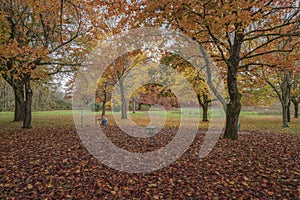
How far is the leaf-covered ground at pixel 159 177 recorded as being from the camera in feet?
14.0

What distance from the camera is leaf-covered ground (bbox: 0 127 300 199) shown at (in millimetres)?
4270

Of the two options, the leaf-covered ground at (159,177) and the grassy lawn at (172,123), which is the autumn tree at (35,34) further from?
the leaf-covered ground at (159,177)

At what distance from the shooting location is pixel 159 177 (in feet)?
16.9

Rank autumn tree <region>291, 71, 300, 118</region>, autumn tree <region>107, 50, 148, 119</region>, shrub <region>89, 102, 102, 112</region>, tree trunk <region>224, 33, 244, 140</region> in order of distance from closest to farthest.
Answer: tree trunk <region>224, 33, 244, 140</region> < autumn tree <region>107, 50, 148, 119</region> < autumn tree <region>291, 71, 300, 118</region> < shrub <region>89, 102, 102, 112</region>

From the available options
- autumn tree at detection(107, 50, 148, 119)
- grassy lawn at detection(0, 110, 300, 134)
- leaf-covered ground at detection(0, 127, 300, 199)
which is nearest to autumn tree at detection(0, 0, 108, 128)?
grassy lawn at detection(0, 110, 300, 134)

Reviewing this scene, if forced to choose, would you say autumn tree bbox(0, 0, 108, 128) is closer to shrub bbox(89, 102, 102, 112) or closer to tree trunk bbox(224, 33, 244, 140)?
tree trunk bbox(224, 33, 244, 140)

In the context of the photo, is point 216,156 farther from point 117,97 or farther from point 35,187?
point 117,97

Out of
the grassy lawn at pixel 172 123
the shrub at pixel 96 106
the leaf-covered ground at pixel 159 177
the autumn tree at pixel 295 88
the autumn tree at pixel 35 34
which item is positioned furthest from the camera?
the shrub at pixel 96 106

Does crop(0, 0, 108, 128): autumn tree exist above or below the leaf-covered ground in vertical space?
above

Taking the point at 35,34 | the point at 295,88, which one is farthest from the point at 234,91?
the point at 295,88

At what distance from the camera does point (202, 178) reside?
507cm

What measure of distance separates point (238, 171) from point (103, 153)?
4349 millimetres

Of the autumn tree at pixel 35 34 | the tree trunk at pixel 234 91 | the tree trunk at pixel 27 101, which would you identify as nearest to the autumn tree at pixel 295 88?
the tree trunk at pixel 234 91

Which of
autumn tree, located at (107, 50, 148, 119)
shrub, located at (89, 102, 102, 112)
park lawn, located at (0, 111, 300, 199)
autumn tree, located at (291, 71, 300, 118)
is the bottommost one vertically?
park lawn, located at (0, 111, 300, 199)
